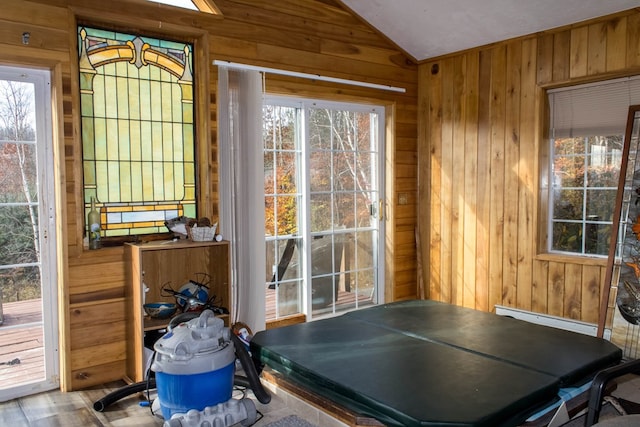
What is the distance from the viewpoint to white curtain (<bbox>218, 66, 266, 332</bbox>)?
388 cm

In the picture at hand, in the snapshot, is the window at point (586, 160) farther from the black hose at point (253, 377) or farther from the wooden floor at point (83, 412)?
the black hose at point (253, 377)

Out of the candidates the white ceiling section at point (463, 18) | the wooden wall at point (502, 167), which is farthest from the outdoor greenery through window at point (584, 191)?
the white ceiling section at point (463, 18)

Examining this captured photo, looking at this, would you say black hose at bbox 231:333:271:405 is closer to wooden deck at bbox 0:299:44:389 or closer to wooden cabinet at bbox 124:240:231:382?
wooden cabinet at bbox 124:240:231:382

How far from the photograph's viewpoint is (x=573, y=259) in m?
4.03

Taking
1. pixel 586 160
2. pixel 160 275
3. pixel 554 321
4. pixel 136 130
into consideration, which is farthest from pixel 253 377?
pixel 586 160

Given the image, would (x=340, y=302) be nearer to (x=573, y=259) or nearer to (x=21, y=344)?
(x=573, y=259)

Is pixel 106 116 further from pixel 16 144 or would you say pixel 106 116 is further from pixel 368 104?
pixel 368 104

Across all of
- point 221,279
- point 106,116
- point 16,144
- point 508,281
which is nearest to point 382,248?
point 508,281

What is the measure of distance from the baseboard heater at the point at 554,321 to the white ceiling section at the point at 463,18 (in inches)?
87.4

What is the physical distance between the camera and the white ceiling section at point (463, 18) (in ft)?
12.6

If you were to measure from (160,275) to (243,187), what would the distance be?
0.86m

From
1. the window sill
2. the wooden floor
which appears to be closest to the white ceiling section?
the window sill

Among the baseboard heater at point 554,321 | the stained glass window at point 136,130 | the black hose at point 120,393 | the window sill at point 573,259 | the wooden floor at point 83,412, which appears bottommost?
the wooden floor at point 83,412

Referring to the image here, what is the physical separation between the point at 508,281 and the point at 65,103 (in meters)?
3.58
